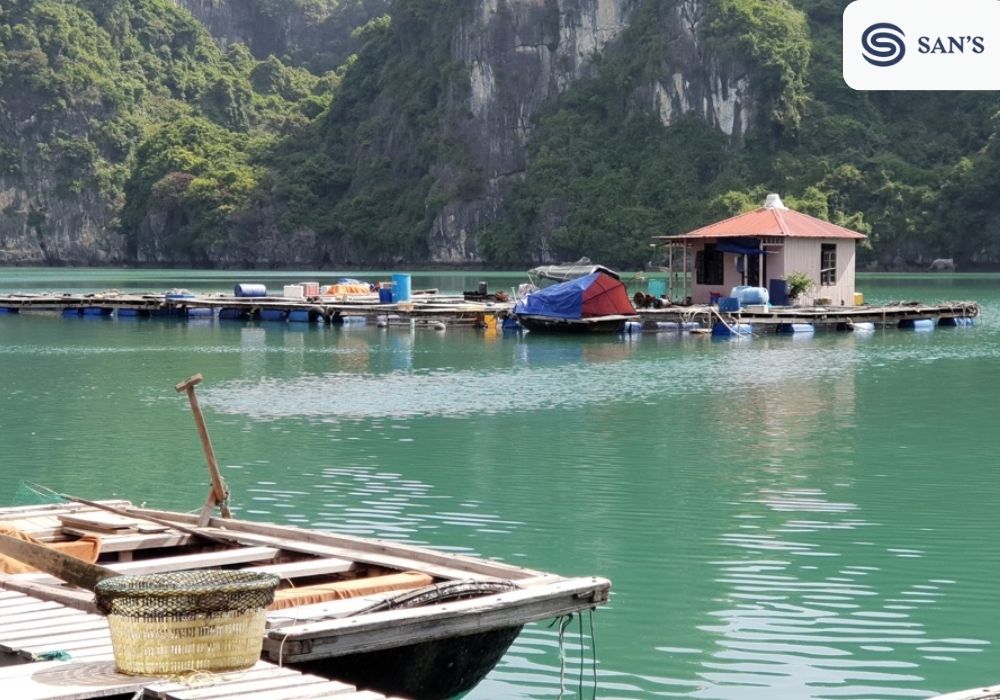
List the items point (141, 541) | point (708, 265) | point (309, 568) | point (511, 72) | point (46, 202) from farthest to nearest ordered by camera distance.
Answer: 1. point (46, 202)
2. point (511, 72)
3. point (708, 265)
4. point (141, 541)
5. point (309, 568)

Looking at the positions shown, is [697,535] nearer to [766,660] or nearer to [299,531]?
[766,660]

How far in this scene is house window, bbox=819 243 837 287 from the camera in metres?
44.6

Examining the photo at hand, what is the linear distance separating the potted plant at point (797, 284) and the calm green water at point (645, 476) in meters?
8.39

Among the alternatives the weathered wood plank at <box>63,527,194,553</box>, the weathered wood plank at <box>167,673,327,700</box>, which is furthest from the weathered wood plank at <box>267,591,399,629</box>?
the weathered wood plank at <box>63,527,194,553</box>

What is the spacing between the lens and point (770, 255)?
43531 mm

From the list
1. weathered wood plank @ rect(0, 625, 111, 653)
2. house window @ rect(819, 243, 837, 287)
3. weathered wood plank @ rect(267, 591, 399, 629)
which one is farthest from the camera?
house window @ rect(819, 243, 837, 287)

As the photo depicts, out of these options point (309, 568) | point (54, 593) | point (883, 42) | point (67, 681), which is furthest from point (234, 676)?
point (883, 42)

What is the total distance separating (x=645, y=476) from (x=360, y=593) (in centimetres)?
930

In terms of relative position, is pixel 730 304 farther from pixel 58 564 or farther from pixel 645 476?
pixel 58 564

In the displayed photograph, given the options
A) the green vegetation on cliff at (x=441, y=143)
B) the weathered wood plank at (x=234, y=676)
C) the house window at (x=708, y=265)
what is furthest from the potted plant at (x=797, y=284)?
the green vegetation on cliff at (x=441, y=143)

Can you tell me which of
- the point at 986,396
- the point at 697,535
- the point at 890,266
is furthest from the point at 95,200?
the point at 697,535

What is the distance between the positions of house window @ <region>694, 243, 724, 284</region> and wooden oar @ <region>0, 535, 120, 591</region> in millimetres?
37512

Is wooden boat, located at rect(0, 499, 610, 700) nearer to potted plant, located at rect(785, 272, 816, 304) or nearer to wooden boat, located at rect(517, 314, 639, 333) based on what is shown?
wooden boat, located at rect(517, 314, 639, 333)

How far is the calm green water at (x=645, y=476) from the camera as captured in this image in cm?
958
